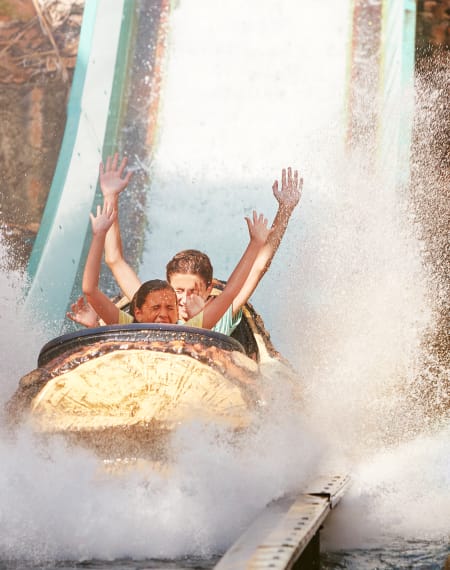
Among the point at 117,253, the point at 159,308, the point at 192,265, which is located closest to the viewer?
the point at 159,308

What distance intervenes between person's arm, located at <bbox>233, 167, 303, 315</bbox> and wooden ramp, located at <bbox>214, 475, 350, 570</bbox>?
0.93 m

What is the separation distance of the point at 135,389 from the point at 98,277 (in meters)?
0.79

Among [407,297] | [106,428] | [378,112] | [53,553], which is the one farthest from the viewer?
[378,112]

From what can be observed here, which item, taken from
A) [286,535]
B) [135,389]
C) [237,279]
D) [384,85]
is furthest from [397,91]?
[286,535]

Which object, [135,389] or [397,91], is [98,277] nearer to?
[135,389]

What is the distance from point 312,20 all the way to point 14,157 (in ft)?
6.65

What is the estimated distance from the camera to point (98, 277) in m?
3.10

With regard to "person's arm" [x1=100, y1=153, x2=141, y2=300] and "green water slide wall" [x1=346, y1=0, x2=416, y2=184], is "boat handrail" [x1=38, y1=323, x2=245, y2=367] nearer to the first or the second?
"person's arm" [x1=100, y1=153, x2=141, y2=300]

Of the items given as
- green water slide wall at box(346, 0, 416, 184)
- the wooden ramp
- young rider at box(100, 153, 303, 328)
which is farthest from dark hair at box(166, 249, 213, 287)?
green water slide wall at box(346, 0, 416, 184)

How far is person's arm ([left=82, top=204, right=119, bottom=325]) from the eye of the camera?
118 inches

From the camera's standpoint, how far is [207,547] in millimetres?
2045

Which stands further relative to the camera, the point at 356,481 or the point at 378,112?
the point at 378,112

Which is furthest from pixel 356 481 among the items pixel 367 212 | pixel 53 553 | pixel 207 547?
pixel 367 212

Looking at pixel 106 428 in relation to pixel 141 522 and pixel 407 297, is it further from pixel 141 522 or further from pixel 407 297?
pixel 407 297
